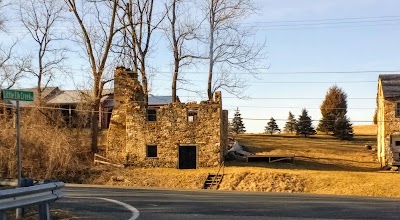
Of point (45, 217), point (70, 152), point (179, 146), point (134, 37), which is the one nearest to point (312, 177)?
point (179, 146)

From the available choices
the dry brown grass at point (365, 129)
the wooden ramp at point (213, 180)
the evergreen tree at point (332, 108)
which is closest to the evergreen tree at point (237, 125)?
the evergreen tree at point (332, 108)

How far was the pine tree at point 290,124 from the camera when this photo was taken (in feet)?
243

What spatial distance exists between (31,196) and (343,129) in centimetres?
6113

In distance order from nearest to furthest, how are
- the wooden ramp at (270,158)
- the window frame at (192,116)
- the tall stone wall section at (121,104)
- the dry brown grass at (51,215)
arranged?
the dry brown grass at (51,215), the window frame at (192,116), the tall stone wall section at (121,104), the wooden ramp at (270,158)

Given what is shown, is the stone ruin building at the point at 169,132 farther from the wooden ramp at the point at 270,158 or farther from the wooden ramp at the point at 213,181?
the wooden ramp at the point at 270,158

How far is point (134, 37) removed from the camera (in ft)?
159

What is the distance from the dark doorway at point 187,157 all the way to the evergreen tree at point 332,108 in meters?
32.4

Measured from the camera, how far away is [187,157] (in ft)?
133

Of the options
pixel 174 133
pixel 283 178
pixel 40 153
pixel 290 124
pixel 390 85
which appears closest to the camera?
pixel 283 178

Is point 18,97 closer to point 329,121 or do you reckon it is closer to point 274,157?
point 274,157

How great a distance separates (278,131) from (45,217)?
68881 millimetres

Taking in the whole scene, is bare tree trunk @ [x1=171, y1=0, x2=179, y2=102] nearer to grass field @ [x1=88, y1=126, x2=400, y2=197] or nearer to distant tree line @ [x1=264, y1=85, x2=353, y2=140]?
grass field @ [x1=88, y1=126, x2=400, y2=197]

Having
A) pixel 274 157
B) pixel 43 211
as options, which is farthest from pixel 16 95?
pixel 274 157

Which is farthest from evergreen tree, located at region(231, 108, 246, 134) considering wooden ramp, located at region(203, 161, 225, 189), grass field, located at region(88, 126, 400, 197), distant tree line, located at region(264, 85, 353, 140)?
wooden ramp, located at region(203, 161, 225, 189)
